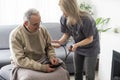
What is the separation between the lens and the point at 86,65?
9.12 feet

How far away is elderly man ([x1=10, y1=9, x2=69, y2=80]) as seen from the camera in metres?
2.48

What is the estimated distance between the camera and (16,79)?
252 cm

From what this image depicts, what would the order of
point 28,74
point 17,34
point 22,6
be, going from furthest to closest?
point 22,6
point 17,34
point 28,74

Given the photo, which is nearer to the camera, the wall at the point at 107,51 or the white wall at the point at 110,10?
the wall at the point at 107,51

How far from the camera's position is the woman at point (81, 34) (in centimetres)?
255

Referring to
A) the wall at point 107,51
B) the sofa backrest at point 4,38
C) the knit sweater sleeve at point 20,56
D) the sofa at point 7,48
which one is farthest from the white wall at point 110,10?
the knit sweater sleeve at point 20,56

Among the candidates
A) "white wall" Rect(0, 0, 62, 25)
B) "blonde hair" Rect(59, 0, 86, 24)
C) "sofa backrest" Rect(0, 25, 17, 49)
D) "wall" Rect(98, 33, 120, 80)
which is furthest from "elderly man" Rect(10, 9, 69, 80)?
"white wall" Rect(0, 0, 62, 25)

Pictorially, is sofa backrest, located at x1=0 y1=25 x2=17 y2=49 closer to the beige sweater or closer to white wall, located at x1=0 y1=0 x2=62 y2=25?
white wall, located at x1=0 y1=0 x2=62 y2=25

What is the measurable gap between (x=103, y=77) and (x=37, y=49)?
138 cm

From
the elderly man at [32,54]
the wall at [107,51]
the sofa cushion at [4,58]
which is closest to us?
the elderly man at [32,54]

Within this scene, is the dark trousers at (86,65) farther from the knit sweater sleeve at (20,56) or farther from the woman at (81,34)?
the knit sweater sleeve at (20,56)

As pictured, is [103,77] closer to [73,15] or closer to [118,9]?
[118,9]

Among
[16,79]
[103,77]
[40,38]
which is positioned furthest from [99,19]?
[16,79]

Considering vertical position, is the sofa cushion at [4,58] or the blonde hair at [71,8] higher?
the blonde hair at [71,8]
